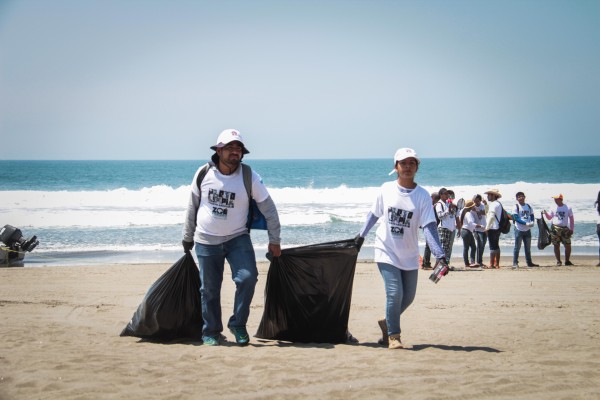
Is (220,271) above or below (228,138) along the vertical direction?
below

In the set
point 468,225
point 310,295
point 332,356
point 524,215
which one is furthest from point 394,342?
point 524,215

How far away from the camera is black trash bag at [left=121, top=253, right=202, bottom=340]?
5.41 metres

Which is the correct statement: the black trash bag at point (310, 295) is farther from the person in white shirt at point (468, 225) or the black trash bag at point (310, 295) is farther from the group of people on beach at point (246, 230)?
the person in white shirt at point (468, 225)

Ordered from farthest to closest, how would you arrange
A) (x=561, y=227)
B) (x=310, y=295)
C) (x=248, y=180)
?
(x=561, y=227) → (x=310, y=295) → (x=248, y=180)

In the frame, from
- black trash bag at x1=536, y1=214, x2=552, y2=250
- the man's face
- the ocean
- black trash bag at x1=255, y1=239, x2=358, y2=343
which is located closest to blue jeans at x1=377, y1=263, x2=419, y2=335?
black trash bag at x1=255, y1=239, x2=358, y2=343

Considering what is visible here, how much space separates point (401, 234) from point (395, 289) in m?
0.45

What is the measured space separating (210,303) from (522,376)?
98.5 inches

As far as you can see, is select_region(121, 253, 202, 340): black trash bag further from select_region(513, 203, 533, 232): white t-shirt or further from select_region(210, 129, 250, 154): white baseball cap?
select_region(513, 203, 533, 232): white t-shirt

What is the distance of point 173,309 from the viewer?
17.9 feet

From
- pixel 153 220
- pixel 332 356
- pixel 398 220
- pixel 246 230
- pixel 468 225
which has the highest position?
pixel 398 220

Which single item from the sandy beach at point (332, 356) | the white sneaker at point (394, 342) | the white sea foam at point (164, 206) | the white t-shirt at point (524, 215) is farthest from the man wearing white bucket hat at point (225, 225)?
the white sea foam at point (164, 206)

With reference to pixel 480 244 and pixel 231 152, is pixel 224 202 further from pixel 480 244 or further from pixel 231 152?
pixel 480 244

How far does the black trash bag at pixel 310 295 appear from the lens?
553 cm

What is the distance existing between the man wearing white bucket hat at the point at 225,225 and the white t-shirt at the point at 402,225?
36.1 inches
